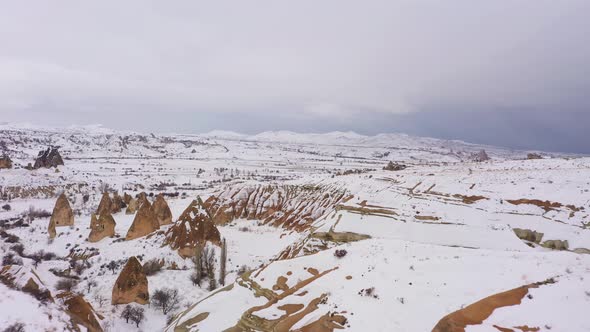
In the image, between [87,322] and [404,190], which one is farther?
[404,190]

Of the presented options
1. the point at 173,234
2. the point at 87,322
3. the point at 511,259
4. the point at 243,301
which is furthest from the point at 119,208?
the point at 511,259

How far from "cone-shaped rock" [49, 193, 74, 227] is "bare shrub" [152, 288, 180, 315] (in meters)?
29.8

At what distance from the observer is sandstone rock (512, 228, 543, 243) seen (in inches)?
1084

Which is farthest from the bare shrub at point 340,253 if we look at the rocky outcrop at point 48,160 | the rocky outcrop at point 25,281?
the rocky outcrop at point 48,160

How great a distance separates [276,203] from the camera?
5919 cm

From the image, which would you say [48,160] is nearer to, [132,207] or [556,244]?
[132,207]

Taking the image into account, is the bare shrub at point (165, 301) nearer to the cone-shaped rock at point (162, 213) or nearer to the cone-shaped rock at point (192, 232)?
the cone-shaped rock at point (192, 232)

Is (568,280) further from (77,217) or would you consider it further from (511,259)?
(77,217)

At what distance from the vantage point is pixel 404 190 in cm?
4659

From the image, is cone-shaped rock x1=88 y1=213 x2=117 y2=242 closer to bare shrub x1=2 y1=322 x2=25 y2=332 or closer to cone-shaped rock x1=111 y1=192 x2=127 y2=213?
cone-shaped rock x1=111 y1=192 x2=127 y2=213

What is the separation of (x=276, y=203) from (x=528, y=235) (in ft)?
129

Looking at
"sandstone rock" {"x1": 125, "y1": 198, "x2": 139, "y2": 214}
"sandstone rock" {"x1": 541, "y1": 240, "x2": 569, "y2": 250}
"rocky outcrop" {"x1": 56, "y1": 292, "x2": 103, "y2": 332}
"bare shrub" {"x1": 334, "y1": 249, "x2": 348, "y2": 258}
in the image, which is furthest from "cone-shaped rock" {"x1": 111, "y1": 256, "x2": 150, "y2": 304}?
"sandstone rock" {"x1": 125, "y1": 198, "x2": 139, "y2": 214}

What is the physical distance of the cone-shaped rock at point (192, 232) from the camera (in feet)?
124

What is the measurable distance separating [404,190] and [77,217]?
5494cm
